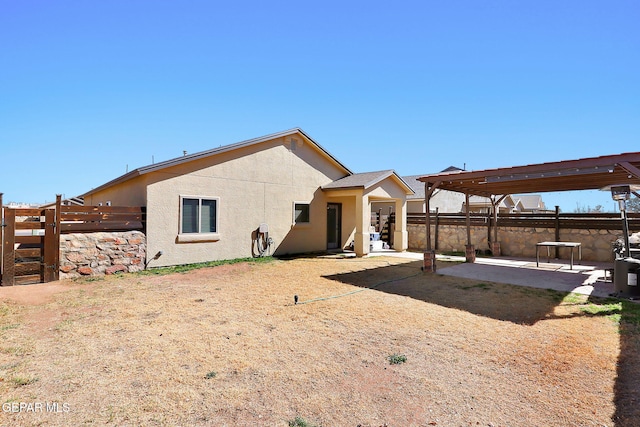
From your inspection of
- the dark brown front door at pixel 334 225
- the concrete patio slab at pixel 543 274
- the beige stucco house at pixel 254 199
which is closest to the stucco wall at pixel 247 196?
the beige stucco house at pixel 254 199

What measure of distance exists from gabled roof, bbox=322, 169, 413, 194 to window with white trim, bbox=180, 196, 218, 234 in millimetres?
5612

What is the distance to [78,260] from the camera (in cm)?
895

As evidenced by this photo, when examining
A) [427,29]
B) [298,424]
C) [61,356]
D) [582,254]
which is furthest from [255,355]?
[582,254]

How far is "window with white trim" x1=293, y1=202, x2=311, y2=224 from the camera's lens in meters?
14.3

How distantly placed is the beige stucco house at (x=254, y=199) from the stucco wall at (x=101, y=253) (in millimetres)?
438

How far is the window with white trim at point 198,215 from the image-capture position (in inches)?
431

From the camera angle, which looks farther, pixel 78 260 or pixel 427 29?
pixel 427 29

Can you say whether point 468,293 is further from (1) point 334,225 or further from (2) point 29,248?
(2) point 29,248

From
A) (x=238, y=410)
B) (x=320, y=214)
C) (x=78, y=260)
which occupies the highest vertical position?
(x=320, y=214)

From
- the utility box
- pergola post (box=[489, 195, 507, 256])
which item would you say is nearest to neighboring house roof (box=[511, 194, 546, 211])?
pergola post (box=[489, 195, 507, 256])

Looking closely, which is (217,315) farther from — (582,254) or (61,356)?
(582,254)

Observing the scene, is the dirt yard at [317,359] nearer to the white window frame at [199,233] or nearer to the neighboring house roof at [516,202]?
the white window frame at [199,233]

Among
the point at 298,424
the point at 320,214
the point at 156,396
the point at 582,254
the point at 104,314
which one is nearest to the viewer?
the point at 298,424

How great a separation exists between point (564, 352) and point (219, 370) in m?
4.38
